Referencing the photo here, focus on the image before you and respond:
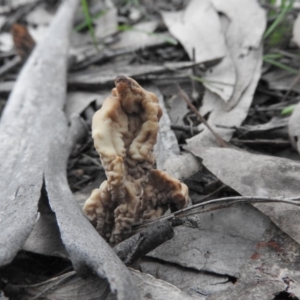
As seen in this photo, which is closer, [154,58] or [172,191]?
[172,191]

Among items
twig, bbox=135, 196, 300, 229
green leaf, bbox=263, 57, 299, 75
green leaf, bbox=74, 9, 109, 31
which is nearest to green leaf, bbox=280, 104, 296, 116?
green leaf, bbox=263, 57, 299, 75

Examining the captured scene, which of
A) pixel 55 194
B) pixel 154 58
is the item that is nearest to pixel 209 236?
pixel 55 194

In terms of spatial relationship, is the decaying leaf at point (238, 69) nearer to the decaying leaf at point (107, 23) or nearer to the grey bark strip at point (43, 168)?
the grey bark strip at point (43, 168)

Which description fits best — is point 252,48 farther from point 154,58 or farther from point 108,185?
point 108,185

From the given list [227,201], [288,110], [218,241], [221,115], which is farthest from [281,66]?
[218,241]

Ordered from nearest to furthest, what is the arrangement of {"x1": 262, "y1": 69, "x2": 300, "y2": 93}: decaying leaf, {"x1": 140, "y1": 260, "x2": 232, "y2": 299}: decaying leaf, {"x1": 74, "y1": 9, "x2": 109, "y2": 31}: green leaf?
{"x1": 140, "y1": 260, "x2": 232, "y2": 299}: decaying leaf, {"x1": 262, "y1": 69, "x2": 300, "y2": 93}: decaying leaf, {"x1": 74, "y1": 9, "x2": 109, "y2": 31}: green leaf

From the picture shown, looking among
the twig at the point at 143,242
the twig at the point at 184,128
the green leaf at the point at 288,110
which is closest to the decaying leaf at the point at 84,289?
the twig at the point at 143,242

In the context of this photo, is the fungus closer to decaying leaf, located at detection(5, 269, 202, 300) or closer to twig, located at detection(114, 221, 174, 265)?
twig, located at detection(114, 221, 174, 265)
